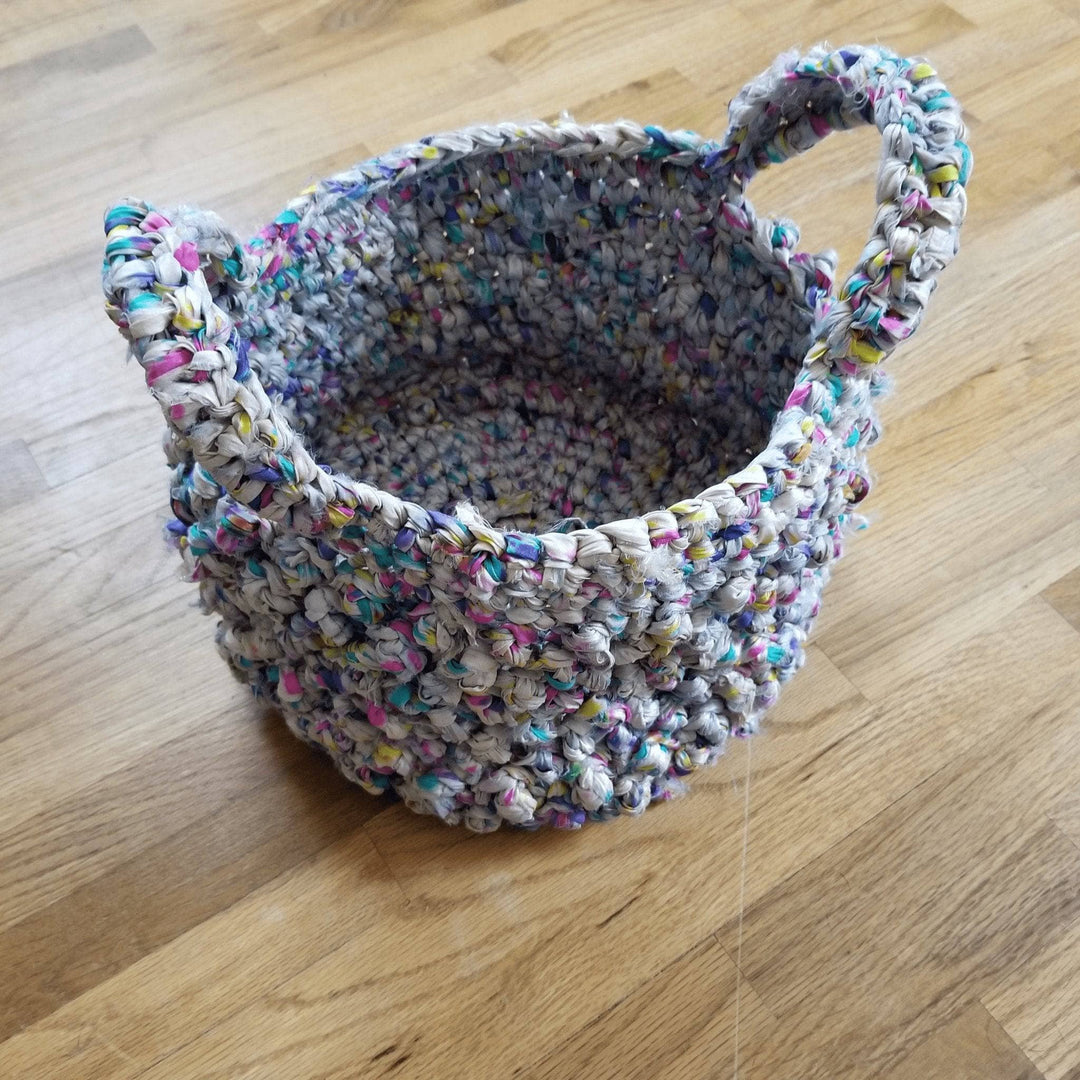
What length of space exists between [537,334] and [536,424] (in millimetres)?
67

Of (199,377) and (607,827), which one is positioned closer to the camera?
(199,377)

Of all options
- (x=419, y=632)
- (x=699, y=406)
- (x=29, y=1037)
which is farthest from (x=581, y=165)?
(x=29, y=1037)

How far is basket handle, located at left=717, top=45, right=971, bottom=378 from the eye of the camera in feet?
1.82

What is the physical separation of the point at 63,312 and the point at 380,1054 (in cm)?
65

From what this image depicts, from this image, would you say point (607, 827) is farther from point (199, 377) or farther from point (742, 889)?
point (199, 377)

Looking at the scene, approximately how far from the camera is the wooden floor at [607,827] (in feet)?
2.08

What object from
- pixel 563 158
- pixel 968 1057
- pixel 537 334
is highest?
pixel 563 158

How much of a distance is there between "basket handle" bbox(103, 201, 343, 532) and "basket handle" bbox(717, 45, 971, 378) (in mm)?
265

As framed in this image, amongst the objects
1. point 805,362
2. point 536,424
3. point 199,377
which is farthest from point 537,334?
point 199,377

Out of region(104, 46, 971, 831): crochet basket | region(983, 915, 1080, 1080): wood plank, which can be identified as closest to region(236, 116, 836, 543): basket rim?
region(104, 46, 971, 831): crochet basket

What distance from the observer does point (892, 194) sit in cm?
57

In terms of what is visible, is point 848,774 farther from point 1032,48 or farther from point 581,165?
point 1032,48

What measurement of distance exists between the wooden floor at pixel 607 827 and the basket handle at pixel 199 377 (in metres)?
0.26

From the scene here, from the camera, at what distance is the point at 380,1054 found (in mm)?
628
